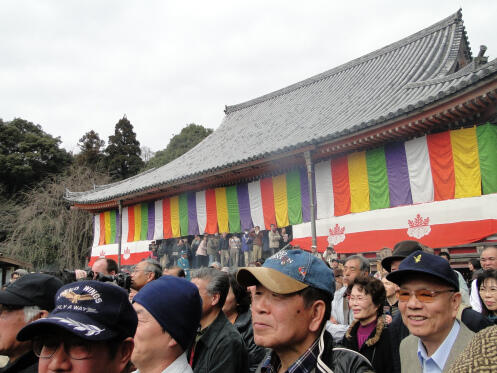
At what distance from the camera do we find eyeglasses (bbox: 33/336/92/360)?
60.4 inches

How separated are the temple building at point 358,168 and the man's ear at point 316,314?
6602 mm

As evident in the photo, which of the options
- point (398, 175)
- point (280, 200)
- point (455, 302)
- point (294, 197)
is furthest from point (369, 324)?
point (280, 200)

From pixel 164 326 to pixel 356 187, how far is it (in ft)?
30.0

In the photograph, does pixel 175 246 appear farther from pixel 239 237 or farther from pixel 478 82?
pixel 478 82

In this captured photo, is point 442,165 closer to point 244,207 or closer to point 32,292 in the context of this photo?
point 244,207

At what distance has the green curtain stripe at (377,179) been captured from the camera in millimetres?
9859

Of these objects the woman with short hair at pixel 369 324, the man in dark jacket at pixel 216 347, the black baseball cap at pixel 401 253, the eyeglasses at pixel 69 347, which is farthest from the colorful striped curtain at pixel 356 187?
the eyeglasses at pixel 69 347

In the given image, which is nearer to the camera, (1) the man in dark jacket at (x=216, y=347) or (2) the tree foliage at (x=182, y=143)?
(1) the man in dark jacket at (x=216, y=347)

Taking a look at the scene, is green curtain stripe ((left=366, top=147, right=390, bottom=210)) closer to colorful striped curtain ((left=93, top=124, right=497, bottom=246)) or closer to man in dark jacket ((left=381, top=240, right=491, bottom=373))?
colorful striped curtain ((left=93, top=124, right=497, bottom=246))

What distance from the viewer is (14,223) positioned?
2314cm

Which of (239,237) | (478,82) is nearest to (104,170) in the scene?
(239,237)

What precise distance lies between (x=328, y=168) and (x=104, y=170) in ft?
75.7

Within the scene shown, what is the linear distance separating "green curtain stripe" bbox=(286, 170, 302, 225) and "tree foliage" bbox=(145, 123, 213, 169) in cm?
2249

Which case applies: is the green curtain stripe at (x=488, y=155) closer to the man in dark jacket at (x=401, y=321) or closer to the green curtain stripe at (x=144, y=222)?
the man in dark jacket at (x=401, y=321)
